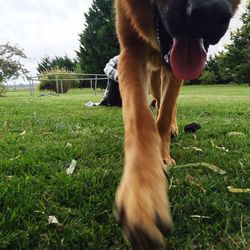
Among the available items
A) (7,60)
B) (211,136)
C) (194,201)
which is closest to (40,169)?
(194,201)

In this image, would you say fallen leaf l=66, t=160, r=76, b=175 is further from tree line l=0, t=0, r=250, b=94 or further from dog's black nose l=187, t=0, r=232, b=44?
tree line l=0, t=0, r=250, b=94

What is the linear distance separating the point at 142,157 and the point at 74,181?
2.24 ft

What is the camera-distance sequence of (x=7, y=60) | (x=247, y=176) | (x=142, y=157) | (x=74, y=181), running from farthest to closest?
(x=7, y=60)
(x=247, y=176)
(x=74, y=181)
(x=142, y=157)

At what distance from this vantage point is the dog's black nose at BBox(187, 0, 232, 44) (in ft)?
6.26

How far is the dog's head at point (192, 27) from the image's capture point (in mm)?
1940

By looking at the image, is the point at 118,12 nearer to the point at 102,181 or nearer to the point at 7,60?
the point at 102,181

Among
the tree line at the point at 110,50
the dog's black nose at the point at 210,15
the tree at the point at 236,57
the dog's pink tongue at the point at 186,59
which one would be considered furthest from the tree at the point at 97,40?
the dog's black nose at the point at 210,15

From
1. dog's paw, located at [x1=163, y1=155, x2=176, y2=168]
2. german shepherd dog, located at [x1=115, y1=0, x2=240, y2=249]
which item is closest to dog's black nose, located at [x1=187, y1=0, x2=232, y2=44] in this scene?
german shepherd dog, located at [x1=115, y1=0, x2=240, y2=249]

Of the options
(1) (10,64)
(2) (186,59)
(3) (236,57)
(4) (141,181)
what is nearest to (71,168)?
(2) (186,59)

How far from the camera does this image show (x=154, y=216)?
135 centimetres

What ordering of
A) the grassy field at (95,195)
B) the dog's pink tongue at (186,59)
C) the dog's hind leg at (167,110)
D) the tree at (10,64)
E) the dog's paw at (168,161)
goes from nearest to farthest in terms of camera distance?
the grassy field at (95,195) < the dog's pink tongue at (186,59) < the dog's paw at (168,161) < the dog's hind leg at (167,110) < the tree at (10,64)

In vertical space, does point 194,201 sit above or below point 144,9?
below

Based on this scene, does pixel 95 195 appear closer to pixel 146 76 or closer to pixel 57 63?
pixel 146 76

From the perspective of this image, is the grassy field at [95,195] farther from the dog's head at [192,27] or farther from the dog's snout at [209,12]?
the dog's snout at [209,12]
